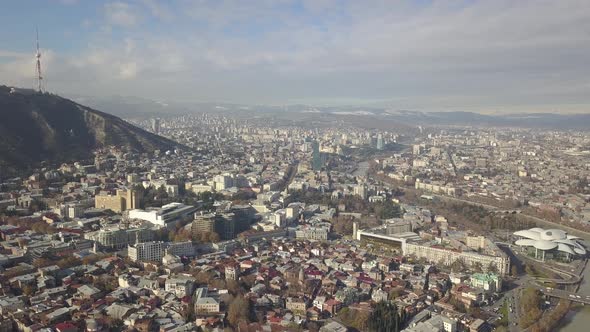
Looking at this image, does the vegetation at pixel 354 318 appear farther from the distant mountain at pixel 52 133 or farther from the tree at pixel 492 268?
the distant mountain at pixel 52 133

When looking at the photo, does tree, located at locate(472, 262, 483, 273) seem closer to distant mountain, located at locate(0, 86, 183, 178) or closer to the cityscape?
the cityscape

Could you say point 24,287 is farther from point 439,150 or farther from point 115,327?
point 439,150

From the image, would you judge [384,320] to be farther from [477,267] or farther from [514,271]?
[514,271]

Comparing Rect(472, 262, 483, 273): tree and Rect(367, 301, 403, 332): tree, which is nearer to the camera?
Rect(367, 301, 403, 332): tree

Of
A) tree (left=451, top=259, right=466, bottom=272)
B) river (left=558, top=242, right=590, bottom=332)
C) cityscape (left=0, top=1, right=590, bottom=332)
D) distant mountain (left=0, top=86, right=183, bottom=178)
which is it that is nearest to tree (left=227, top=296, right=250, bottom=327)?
cityscape (left=0, top=1, right=590, bottom=332)

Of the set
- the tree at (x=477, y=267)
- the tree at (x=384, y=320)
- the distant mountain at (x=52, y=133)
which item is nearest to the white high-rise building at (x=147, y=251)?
the tree at (x=384, y=320)
